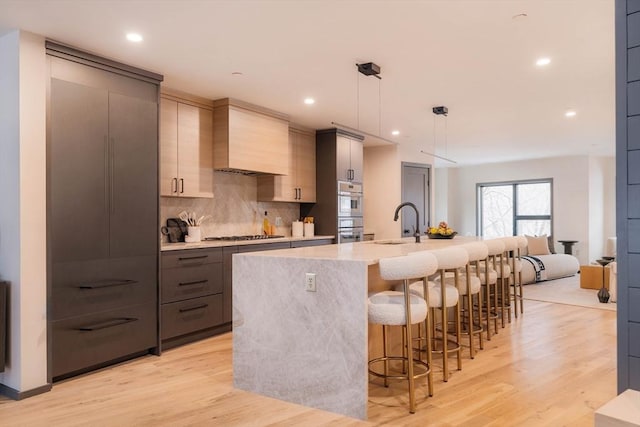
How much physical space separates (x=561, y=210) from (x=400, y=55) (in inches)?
310

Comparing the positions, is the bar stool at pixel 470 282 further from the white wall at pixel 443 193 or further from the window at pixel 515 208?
the white wall at pixel 443 193

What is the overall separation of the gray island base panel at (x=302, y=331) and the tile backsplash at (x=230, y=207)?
6.73 ft

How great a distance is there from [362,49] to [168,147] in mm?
2177

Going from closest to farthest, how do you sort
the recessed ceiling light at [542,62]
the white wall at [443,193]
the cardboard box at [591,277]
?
the recessed ceiling light at [542,62] → the cardboard box at [591,277] → the white wall at [443,193]

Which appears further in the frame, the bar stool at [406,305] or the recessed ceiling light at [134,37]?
the recessed ceiling light at [134,37]

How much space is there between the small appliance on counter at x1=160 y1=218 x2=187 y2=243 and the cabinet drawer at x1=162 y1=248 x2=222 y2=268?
52cm

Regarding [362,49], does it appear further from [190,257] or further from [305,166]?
[305,166]

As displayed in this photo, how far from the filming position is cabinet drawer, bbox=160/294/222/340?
4070 millimetres

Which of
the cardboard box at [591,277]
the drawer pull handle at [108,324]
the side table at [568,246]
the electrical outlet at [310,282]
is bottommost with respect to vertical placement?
the cardboard box at [591,277]

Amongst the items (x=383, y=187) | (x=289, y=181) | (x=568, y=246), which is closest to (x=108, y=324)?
(x=289, y=181)

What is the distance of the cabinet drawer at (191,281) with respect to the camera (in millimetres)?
4062

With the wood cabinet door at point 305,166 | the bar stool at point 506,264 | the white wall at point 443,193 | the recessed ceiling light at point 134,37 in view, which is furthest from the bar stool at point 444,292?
the white wall at point 443,193

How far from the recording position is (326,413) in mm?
2703

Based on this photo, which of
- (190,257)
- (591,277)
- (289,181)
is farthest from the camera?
(591,277)
